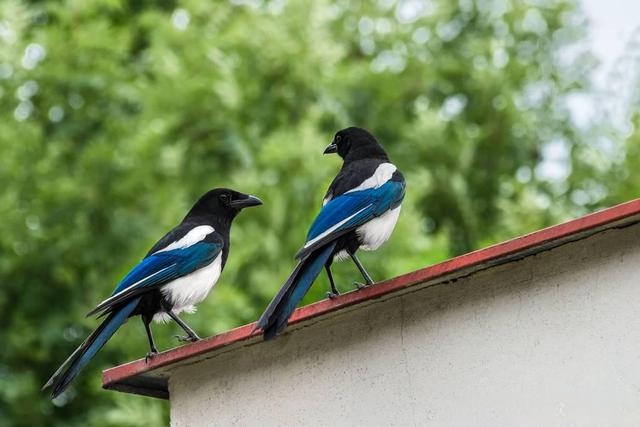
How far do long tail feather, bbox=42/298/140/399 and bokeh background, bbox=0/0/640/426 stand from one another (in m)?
5.92

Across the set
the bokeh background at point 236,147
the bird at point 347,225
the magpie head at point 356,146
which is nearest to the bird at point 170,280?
the magpie head at point 356,146

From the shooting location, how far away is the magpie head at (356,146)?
6.62 meters

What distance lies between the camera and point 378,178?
6219mm

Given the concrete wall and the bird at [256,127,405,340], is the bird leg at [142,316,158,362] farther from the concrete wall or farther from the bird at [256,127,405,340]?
the bird at [256,127,405,340]

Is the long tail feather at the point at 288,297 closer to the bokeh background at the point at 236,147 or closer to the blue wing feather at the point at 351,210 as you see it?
the blue wing feather at the point at 351,210

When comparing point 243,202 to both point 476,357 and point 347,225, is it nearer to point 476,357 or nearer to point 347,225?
point 347,225

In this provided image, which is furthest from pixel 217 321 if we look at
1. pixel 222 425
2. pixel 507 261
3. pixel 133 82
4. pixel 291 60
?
pixel 507 261

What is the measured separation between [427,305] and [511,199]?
10.1 meters

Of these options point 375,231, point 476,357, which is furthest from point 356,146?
point 476,357

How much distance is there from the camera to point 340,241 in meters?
6.03

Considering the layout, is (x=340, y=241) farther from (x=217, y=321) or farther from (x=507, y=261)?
Result: (x=217, y=321)

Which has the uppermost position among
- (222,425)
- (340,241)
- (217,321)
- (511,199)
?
(511,199)

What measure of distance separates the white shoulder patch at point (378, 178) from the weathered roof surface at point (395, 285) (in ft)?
1.78

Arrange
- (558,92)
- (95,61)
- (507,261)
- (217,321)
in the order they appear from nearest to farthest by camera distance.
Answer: (507,261)
(217,321)
(95,61)
(558,92)
